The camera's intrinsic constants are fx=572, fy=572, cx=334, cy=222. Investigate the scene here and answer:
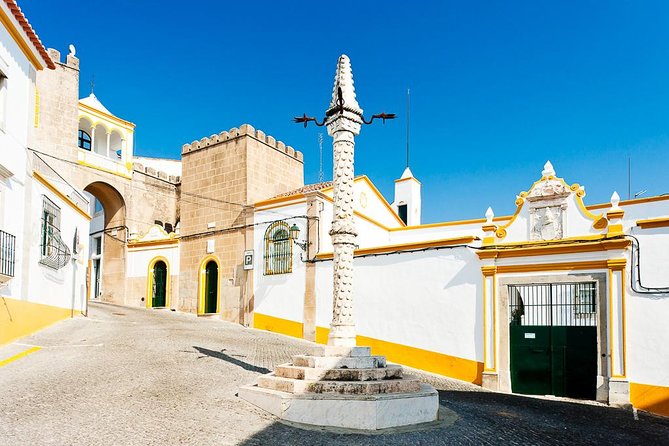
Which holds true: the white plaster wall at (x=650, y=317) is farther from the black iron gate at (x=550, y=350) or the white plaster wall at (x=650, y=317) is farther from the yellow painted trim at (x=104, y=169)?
the yellow painted trim at (x=104, y=169)

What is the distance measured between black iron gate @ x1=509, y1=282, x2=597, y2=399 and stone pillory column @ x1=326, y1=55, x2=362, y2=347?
18.0 feet

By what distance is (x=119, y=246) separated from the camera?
23.8 metres

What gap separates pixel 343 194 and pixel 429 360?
6.31 meters

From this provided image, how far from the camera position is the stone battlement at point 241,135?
792 inches

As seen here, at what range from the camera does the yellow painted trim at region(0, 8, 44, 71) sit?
32.3 ft

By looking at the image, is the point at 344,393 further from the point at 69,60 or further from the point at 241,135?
the point at 69,60

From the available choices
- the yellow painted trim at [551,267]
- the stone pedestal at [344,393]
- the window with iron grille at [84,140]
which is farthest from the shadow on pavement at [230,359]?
the window with iron grille at [84,140]

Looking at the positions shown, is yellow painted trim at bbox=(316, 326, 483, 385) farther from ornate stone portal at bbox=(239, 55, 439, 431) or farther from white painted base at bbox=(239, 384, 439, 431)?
white painted base at bbox=(239, 384, 439, 431)

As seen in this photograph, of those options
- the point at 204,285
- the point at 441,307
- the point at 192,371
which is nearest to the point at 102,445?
the point at 192,371

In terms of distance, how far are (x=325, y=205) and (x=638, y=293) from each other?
8945 millimetres

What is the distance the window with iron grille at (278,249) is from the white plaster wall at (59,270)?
17.3 feet

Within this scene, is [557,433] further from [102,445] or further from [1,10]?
[1,10]

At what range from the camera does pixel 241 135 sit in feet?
65.9

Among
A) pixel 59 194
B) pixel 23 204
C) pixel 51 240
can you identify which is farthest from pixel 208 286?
pixel 23 204
